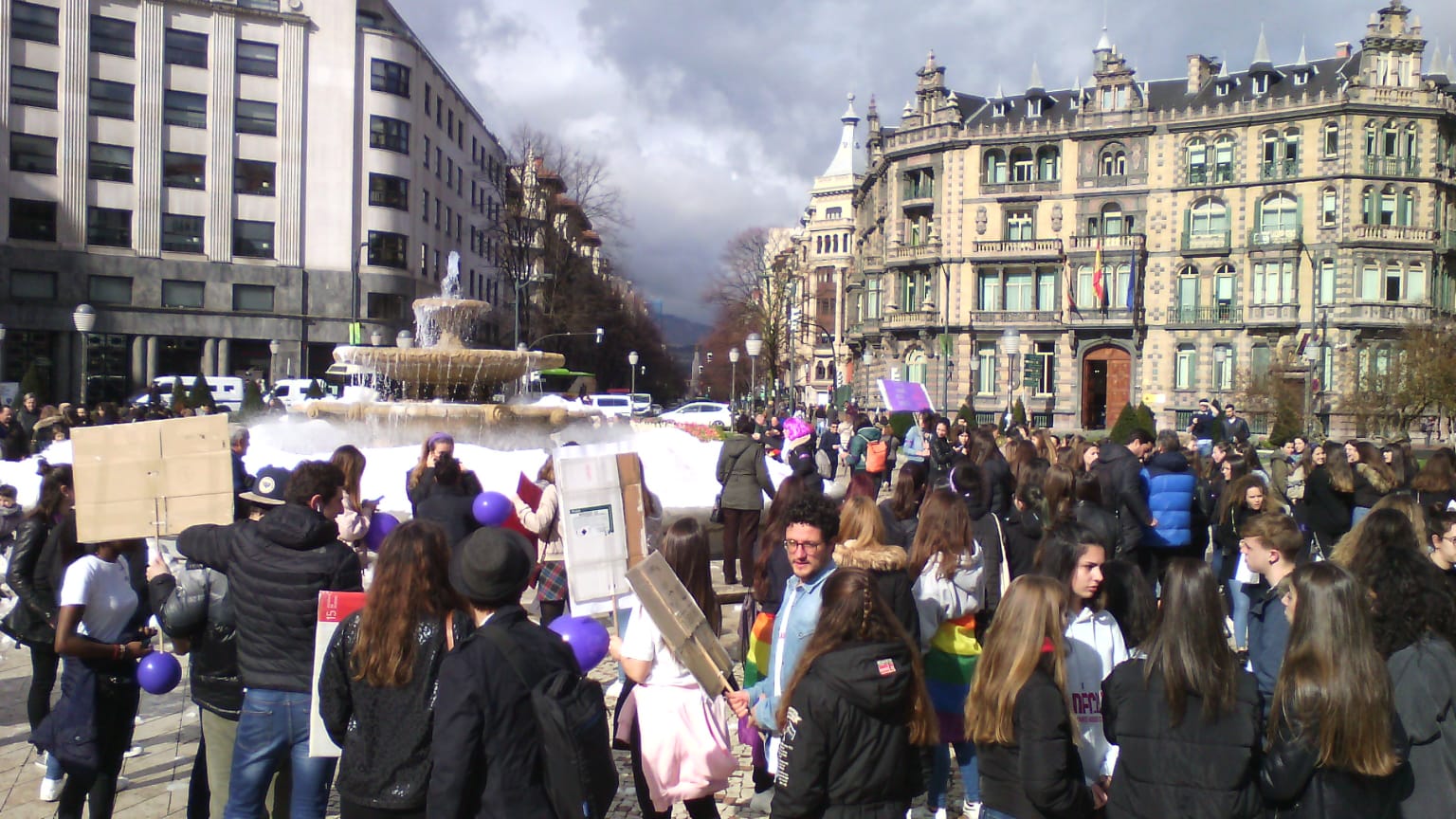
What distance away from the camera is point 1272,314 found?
52000mm

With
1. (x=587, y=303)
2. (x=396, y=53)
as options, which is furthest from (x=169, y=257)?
(x=587, y=303)

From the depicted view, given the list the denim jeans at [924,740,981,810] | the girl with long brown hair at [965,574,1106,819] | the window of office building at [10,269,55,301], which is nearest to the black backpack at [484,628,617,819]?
the girl with long brown hair at [965,574,1106,819]

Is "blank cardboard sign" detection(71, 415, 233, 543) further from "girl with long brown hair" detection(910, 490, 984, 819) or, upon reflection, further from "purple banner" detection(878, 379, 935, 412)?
"purple banner" detection(878, 379, 935, 412)

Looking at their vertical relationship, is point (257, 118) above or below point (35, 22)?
below

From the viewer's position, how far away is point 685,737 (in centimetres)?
482

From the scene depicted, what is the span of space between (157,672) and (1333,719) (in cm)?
473

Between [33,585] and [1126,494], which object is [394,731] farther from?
[1126,494]

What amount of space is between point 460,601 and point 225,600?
1.50 meters

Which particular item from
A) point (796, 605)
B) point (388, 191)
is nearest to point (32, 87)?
point (388, 191)

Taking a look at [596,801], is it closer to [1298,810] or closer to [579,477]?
[1298,810]

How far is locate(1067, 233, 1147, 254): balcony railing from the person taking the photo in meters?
53.5

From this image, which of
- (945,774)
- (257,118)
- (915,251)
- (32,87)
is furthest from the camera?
(915,251)

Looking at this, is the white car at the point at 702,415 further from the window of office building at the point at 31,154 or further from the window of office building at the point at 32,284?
the window of office building at the point at 31,154

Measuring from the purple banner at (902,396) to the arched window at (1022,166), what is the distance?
31.2 meters
